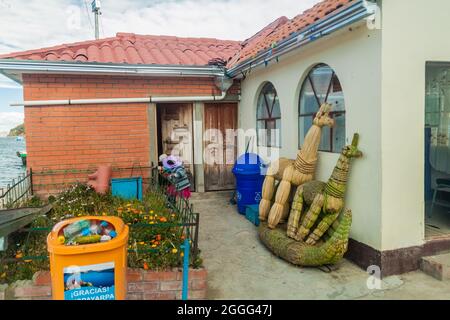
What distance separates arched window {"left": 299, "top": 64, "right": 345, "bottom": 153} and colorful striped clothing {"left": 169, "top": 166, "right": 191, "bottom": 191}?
2.47 metres

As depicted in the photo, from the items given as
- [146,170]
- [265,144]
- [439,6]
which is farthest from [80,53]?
[439,6]

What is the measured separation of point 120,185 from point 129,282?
3.46 metres

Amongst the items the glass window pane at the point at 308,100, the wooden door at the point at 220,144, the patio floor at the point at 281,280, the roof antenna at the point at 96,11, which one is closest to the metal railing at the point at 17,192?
the patio floor at the point at 281,280

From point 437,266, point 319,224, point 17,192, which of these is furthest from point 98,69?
→ point 437,266

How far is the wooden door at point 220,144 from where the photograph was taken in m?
8.07

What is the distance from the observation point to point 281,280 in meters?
3.86

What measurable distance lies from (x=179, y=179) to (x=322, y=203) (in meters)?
3.11

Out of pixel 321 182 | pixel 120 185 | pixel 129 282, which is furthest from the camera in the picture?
pixel 120 185

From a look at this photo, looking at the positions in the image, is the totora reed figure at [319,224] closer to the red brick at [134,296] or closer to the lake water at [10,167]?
the red brick at [134,296]
